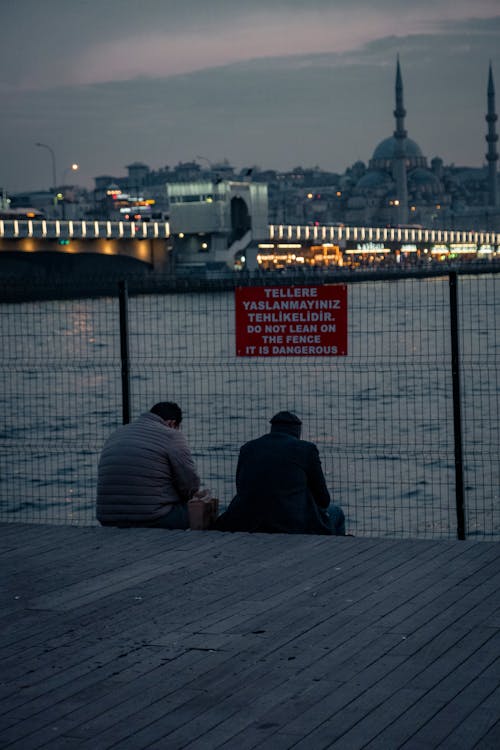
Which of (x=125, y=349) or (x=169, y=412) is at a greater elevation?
(x=125, y=349)

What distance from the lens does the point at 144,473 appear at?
772 cm

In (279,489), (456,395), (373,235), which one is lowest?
(279,489)

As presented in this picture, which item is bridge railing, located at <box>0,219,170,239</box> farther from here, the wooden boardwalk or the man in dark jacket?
the wooden boardwalk

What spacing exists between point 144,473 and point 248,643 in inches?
102

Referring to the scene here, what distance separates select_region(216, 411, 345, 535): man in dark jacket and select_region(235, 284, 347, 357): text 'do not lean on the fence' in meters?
1.14

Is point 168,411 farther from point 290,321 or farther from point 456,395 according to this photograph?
point 456,395

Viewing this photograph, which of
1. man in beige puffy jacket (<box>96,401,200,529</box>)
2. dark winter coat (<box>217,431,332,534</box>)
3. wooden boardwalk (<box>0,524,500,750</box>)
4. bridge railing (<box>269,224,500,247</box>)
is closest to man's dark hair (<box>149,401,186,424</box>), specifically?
man in beige puffy jacket (<box>96,401,200,529</box>)

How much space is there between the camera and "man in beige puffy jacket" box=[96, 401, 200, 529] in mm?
7738

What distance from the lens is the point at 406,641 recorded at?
5.25 meters

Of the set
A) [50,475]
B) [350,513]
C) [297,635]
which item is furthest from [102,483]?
[50,475]

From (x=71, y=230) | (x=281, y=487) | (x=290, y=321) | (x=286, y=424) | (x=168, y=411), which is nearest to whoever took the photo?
(x=281, y=487)

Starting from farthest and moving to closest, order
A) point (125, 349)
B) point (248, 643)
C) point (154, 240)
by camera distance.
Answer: point (154, 240) → point (125, 349) → point (248, 643)

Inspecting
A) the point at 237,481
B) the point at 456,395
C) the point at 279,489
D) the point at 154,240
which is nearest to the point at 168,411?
the point at 237,481

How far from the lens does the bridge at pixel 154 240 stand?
3322 inches
